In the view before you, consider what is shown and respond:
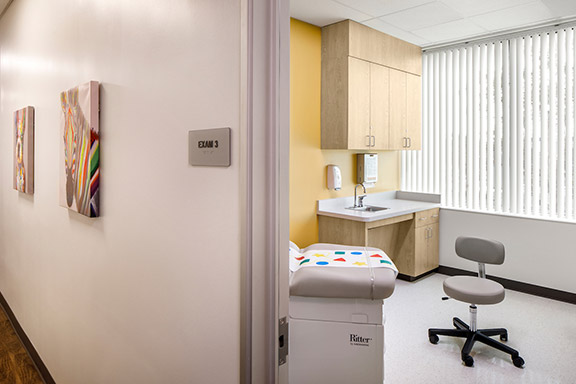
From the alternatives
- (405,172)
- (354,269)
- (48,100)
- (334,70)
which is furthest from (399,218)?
(48,100)

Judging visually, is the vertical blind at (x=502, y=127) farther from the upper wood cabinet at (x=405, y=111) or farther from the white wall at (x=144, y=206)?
the white wall at (x=144, y=206)

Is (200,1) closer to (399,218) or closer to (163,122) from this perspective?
(163,122)

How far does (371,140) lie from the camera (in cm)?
414

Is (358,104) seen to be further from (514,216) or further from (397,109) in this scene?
(514,216)

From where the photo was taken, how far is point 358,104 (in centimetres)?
393

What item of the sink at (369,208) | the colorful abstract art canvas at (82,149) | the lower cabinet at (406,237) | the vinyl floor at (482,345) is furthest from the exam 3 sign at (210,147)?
the sink at (369,208)

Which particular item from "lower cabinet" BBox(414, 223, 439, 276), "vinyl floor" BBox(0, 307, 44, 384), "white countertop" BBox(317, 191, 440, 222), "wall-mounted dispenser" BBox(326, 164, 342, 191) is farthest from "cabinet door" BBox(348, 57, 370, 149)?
"vinyl floor" BBox(0, 307, 44, 384)

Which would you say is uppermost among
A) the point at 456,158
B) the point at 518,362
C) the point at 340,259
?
the point at 456,158

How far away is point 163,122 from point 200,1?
39 centimetres

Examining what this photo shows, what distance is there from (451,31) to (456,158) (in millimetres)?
1380

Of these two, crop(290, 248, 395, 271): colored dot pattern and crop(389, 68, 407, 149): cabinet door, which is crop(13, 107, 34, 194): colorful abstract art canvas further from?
crop(389, 68, 407, 149): cabinet door

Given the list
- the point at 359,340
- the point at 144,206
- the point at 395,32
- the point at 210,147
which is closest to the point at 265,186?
the point at 210,147

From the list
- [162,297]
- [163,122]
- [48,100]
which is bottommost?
[162,297]

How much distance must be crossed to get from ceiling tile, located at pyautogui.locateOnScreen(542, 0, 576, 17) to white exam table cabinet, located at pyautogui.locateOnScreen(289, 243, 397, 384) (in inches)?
113
